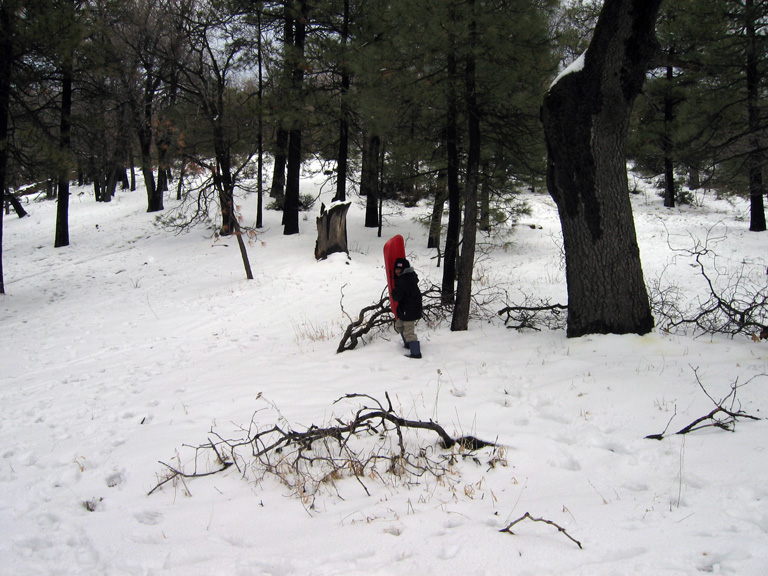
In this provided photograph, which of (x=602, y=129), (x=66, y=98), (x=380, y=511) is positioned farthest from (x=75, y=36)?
(x=380, y=511)

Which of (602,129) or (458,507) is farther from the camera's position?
(602,129)

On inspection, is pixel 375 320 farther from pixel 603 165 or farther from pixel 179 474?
pixel 179 474

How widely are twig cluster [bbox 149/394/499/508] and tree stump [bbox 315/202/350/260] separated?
34.3 feet

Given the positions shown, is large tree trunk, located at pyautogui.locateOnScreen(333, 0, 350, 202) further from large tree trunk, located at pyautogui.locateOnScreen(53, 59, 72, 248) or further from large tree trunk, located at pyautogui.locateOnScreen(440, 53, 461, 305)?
large tree trunk, located at pyautogui.locateOnScreen(53, 59, 72, 248)

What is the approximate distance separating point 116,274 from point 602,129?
15394 millimetres

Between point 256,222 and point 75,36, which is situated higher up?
point 75,36

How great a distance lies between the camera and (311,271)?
1362 centimetres

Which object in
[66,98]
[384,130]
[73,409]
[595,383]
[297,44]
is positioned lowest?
[73,409]

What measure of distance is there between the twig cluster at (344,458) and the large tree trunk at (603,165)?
3144mm

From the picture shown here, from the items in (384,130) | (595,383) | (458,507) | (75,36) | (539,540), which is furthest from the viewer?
(75,36)

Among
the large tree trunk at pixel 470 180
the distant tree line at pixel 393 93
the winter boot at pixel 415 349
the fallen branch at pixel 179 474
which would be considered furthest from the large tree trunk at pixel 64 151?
the fallen branch at pixel 179 474

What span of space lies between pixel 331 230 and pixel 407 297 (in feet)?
26.1

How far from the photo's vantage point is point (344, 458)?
12.6 ft

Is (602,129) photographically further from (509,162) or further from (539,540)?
(539,540)
